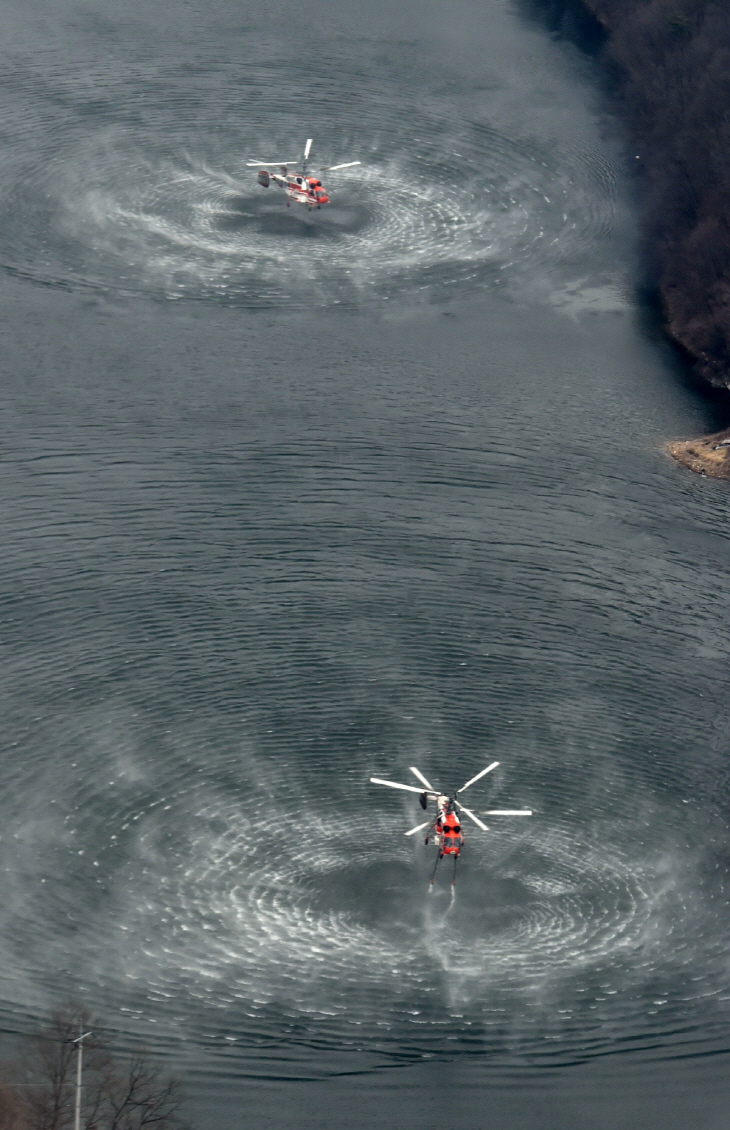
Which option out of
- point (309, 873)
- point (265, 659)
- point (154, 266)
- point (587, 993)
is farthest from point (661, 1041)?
point (154, 266)

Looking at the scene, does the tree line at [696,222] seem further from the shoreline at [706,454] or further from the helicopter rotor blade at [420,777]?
the helicopter rotor blade at [420,777]

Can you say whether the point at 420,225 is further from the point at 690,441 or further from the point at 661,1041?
the point at 661,1041

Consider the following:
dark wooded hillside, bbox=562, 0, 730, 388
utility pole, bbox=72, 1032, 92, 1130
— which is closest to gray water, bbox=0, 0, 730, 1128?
utility pole, bbox=72, 1032, 92, 1130

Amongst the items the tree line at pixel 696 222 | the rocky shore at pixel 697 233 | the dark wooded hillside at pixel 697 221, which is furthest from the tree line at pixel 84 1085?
the dark wooded hillside at pixel 697 221

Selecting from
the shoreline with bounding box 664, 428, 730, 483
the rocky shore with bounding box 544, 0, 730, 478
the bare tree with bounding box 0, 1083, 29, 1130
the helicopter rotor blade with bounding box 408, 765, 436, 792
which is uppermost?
the rocky shore with bounding box 544, 0, 730, 478

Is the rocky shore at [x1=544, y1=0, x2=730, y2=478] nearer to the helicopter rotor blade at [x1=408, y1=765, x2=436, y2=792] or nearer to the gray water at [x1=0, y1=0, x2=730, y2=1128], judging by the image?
the gray water at [x1=0, y1=0, x2=730, y2=1128]

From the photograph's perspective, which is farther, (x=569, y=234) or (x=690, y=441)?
(x=569, y=234)
